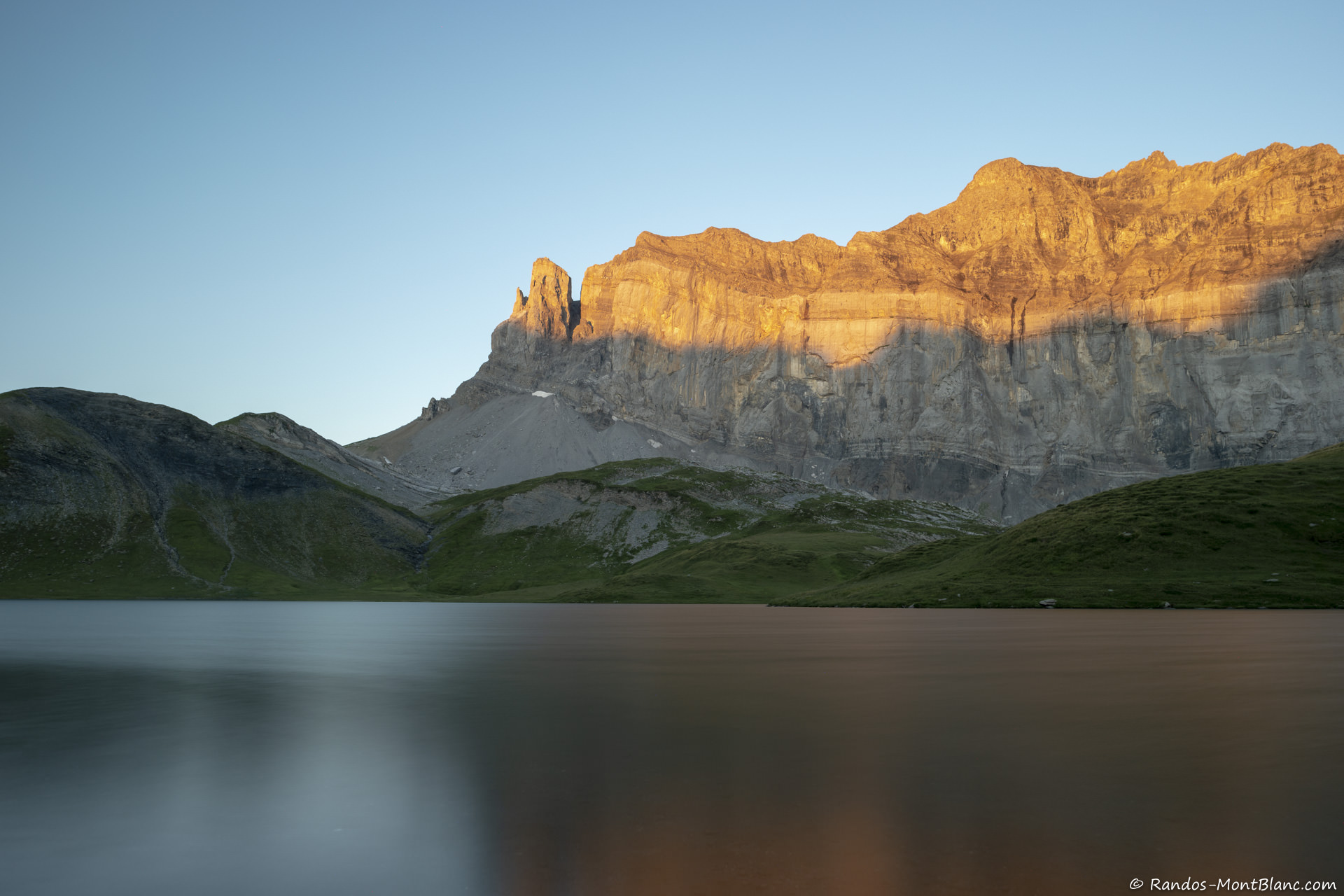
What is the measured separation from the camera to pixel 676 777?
17.6 meters

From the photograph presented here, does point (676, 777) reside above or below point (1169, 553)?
below

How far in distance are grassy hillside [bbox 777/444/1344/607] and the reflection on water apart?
57.5 metres

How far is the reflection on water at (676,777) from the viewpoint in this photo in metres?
12.3

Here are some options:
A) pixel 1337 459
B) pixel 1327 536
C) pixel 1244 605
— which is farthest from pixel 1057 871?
pixel 1337 459

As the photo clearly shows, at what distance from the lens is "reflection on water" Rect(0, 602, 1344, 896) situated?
1226cm

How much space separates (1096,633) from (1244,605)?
39.5 metres

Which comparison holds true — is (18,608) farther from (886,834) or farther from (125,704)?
(886,834)

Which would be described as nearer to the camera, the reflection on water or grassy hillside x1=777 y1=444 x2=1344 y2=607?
the reflection on water

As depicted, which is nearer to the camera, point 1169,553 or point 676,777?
point 676,777

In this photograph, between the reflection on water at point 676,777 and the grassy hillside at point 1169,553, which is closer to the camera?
the reflection on water at point 676,777

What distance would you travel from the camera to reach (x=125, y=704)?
28672 millimetres

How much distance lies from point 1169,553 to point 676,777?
10458 cm

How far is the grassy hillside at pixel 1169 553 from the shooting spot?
92688 millimetres

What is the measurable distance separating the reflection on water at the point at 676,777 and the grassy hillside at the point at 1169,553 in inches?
2262
